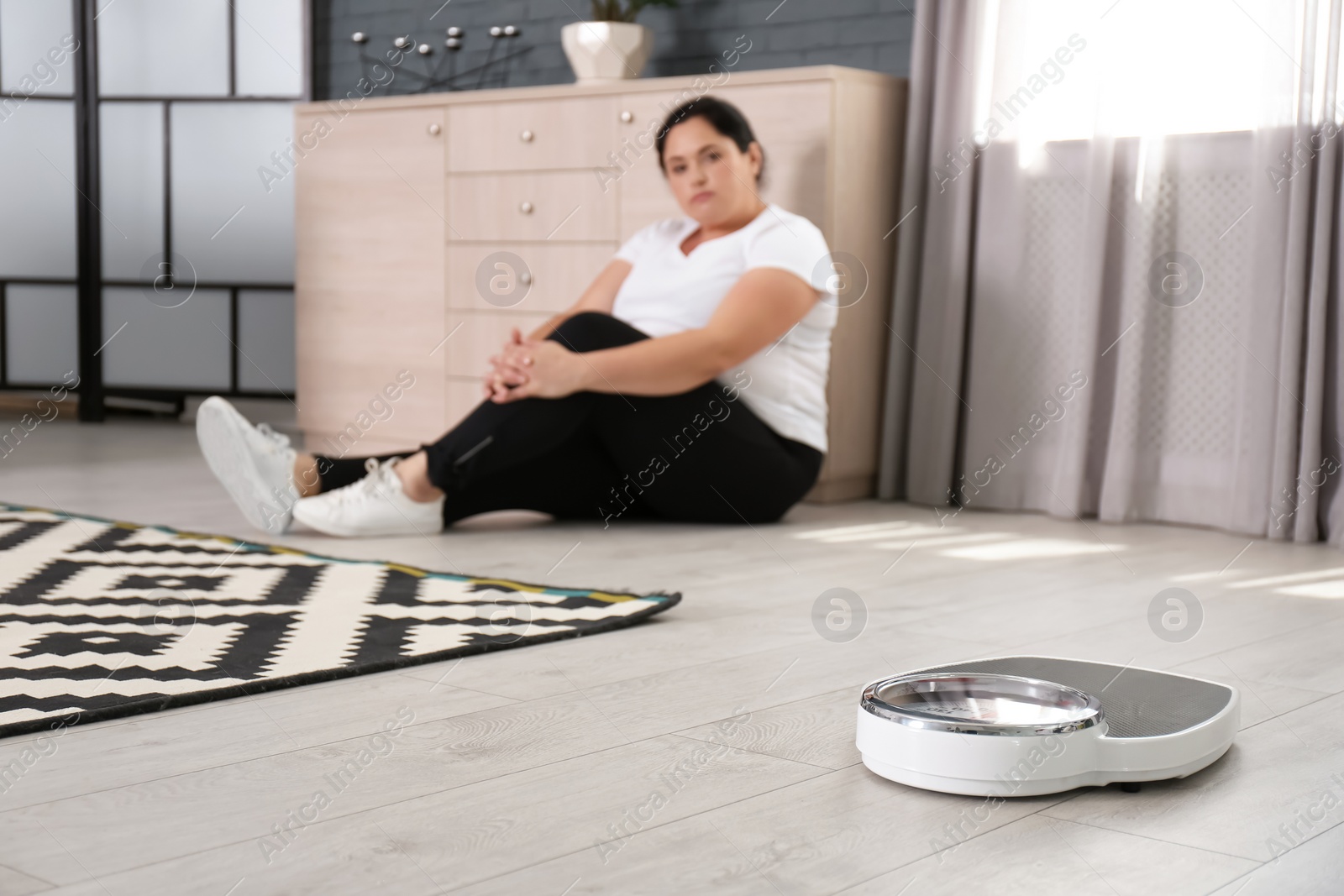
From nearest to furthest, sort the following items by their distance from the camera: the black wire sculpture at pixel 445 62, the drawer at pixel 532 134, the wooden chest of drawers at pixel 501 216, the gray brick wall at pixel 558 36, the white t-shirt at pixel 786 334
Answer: the white t-shirt at pixel 786 334, the wooden chest of drawers at pixel 501 216, the drawer at pixel 532 134, the gray brick wall at pixel 558 36, the black wire sculpture at pixel 445 62

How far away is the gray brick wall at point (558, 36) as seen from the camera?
3.58 m

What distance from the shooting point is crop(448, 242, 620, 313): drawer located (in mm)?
3492

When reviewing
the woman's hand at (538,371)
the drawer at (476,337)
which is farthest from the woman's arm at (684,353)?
the drawer at (476,337)

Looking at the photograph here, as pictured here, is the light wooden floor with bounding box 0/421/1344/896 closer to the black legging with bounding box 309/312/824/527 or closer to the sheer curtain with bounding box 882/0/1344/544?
the black legging with bounding box 309/312/824/527

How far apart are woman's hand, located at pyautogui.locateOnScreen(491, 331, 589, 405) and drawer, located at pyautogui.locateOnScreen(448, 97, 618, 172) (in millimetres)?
1043

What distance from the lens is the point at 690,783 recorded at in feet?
3.94

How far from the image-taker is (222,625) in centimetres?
177

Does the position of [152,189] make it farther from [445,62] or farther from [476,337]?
[476,337]

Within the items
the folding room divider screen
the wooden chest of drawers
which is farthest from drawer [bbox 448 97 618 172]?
the folding room divider screen

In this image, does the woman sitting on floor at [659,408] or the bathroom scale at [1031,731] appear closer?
the bathroom scale at [1031,731]

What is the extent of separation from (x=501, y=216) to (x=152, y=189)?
1904 millimetres

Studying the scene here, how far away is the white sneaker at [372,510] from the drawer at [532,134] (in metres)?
1.17

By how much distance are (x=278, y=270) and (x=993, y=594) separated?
3458mm

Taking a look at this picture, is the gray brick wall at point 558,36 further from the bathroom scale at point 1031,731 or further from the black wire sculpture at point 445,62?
the bathroom scale at point 1031,731
